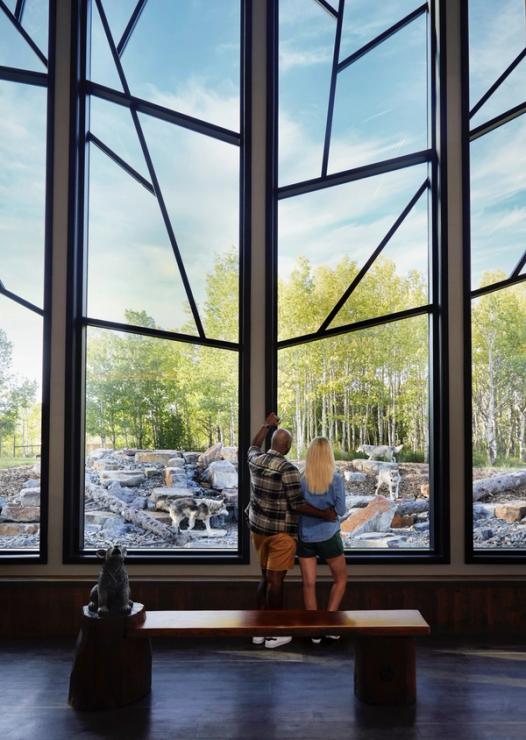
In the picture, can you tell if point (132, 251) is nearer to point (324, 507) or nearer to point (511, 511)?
point (324, 507)

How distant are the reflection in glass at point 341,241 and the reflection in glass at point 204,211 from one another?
0.41 metres

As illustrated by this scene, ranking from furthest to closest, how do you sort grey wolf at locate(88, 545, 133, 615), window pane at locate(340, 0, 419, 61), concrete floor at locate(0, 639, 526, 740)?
window pane at locate(340, 0, 419, 61), grey wolf at locate(88, 545, 133, 615), concrete floor at locate(0, 639, 526, 740)

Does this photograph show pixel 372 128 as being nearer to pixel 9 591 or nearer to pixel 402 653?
pixel 402 653

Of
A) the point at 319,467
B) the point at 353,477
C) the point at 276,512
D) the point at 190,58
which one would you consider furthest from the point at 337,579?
the point at 190,58

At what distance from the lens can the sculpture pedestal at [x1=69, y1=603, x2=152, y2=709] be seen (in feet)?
10.5

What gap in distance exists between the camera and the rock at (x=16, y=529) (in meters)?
4.81

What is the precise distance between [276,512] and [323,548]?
0.42 meters

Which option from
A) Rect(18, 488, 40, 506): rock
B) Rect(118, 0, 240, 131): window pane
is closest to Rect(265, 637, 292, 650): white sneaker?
Rect(18, 488, 40, 506): rock

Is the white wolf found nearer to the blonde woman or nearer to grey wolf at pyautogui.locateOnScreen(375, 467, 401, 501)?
grey wolf at pyautogui.locateOnScreen(375, 467, 401, 501)

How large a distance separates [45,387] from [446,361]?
10.1ft

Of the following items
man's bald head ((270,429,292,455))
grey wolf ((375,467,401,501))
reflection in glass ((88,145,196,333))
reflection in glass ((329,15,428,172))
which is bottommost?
grey wolf ((375,467,401,501))

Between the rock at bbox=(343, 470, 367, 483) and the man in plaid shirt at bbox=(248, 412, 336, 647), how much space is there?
78cm

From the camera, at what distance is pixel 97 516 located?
4.84 meters

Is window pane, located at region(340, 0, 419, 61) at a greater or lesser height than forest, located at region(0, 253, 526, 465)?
greater
